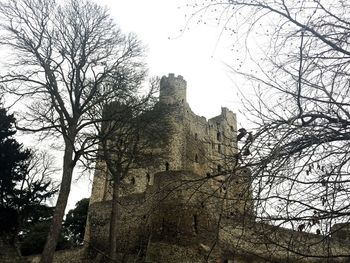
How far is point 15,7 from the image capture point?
1132 centimetres

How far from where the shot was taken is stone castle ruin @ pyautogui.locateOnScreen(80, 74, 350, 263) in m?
3.41

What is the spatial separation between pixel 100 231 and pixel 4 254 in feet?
16.0

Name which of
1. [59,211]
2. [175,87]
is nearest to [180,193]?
[59,211]

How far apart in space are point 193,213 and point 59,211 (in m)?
4.46

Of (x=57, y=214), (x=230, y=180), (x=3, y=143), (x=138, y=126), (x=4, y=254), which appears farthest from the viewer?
(x=3, y=143)

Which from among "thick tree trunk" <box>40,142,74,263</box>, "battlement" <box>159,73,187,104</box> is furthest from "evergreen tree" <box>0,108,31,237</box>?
"battlement" <box>159,73,187,104</box>

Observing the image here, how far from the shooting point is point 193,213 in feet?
42.2

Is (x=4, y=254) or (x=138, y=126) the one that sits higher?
(x=138, y=126)

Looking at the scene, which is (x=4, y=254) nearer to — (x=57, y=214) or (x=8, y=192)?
(x=8, y=192)

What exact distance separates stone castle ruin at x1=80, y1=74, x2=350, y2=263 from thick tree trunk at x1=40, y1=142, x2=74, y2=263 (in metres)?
1.14

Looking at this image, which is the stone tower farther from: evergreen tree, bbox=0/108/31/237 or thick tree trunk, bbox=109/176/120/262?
evergreen tree, bbox=0/108/31/237

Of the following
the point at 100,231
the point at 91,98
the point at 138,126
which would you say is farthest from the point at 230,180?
the point at 100,231

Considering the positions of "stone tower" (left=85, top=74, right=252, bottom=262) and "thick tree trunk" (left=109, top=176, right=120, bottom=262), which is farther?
"thick tree trunk" (left=109, top=176, right=120, bottom=262)

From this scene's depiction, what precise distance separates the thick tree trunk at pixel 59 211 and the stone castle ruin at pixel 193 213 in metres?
1.14
